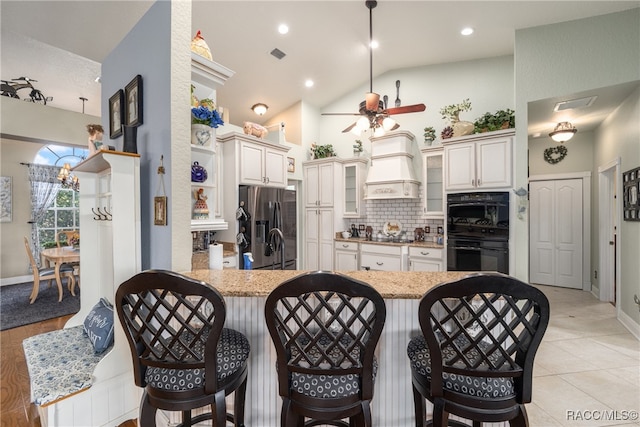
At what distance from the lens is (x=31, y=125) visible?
4270 mm

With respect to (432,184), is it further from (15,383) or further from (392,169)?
(15,383)

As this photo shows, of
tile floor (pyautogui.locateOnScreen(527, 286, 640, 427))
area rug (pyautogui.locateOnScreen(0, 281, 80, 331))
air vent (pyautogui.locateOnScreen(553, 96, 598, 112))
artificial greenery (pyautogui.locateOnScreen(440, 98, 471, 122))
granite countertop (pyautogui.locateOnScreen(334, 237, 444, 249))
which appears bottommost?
area rug (pyautogui.locateOnScreen(0, 281, 80, 331))

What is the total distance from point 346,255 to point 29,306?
4830 mm

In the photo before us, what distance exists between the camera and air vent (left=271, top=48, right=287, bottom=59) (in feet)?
13.2

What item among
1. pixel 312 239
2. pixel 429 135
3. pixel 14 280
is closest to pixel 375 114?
pixel 429 135

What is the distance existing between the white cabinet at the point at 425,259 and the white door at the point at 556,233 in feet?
8.90

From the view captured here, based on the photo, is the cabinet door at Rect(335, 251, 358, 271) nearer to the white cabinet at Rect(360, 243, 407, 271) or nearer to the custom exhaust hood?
the white cabinet at Rect(360, 243, 407, 271)

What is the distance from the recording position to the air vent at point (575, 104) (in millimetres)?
3283

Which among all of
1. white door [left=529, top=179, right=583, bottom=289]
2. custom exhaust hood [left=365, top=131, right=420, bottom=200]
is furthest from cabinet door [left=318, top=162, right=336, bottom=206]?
white door [left=529, top=179, right=583, bottom=289]

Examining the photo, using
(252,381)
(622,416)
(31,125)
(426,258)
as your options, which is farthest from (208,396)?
(31,125)

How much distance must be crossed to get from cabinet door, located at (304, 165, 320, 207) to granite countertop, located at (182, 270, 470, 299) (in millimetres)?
3485

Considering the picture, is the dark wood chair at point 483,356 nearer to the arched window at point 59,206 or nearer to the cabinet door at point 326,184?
the cabinet door at point 326,184

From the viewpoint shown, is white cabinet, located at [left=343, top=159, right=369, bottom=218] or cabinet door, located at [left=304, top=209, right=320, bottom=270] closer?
white cabinet, located at [left=343, top=159, right=369, bottom=218]

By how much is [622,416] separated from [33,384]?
3784mm
